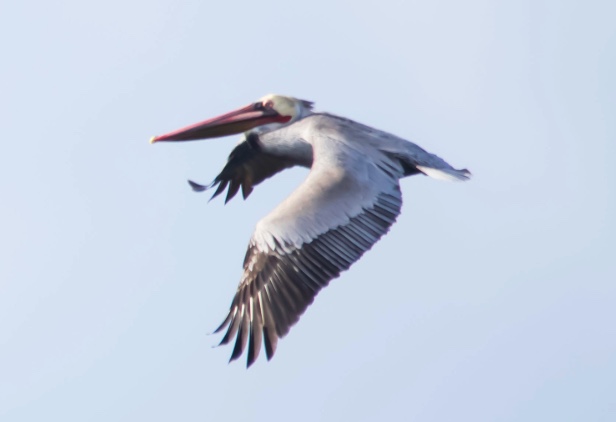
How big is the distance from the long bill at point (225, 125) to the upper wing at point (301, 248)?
3266 millimetres

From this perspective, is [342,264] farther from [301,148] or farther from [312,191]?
[301,148]

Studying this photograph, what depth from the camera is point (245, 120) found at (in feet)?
72.5

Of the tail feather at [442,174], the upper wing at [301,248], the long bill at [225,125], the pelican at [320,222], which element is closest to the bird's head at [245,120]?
the long bill at [225,125]

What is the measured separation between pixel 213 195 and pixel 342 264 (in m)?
4.51

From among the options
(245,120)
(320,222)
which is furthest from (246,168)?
(320,222)

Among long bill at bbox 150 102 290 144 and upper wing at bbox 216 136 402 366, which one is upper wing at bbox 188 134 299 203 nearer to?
long bill at bbox 150 102 290 144

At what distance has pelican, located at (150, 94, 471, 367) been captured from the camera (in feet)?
59.3

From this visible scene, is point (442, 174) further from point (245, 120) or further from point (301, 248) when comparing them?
point (245, 120)

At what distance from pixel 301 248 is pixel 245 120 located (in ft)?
13.9

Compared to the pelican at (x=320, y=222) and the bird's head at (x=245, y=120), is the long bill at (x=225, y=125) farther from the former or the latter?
the pelican at (x=320, y=222)

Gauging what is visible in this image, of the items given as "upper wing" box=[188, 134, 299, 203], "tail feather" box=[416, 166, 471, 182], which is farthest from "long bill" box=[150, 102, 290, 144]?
"tail feather" box=[416, 166, 471, 182]

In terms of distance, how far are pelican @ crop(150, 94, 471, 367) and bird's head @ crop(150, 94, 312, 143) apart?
125 cm

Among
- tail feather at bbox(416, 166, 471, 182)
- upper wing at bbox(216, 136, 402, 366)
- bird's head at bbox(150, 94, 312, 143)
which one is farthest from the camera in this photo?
bird's head at bbox(150, 94, 312, 143)

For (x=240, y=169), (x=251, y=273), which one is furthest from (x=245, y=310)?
(x=240, y=169)
